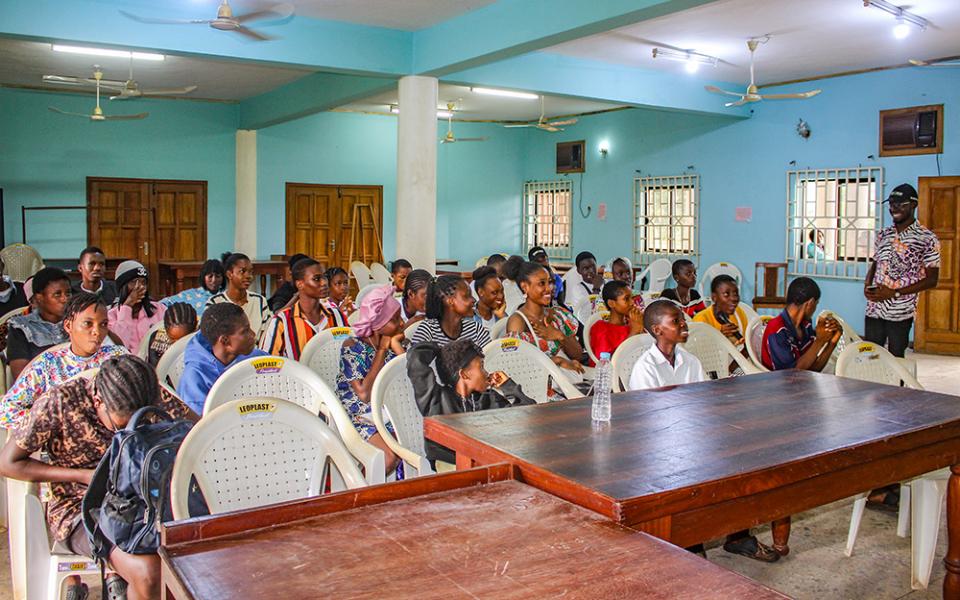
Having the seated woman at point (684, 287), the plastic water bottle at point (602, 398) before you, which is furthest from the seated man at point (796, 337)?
the seated woman at point (684, 287)

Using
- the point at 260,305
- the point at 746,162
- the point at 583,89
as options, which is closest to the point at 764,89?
the point at 746,162

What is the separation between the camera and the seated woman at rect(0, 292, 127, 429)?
291cm

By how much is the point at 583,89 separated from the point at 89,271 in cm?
584

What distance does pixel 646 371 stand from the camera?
12.1ft

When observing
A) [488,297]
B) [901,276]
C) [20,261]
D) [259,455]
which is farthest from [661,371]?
[20,261]

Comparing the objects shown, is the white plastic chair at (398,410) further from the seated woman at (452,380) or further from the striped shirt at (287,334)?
the striped shirt at (287,334)

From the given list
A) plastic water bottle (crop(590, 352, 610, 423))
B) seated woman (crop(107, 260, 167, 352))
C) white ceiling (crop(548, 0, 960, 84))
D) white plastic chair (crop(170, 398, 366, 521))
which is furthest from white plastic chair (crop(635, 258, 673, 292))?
white plastic chair (crop(170, 398, 366, 521))

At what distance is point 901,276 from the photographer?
6.00 metres

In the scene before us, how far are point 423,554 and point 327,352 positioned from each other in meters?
2.66

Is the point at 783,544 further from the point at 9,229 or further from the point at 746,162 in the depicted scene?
the point at 9,229

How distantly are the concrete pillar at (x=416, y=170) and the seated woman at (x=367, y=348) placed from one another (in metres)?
3.96

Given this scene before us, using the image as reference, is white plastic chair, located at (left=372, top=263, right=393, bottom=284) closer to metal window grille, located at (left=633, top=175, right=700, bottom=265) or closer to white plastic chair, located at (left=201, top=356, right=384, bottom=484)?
metal window grille, located at (left=633, top=175, right=700, bottom=265)

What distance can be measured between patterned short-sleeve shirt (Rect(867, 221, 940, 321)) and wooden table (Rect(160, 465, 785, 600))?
15.8 feet

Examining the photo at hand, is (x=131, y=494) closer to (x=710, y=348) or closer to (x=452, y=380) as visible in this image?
(x=452, y=380)
